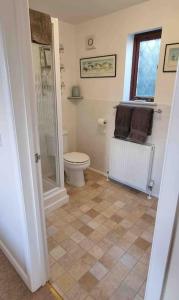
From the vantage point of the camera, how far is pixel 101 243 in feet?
5.77

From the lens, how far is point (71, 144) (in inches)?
130

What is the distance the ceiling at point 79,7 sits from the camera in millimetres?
2000

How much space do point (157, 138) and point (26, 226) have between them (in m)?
1.75

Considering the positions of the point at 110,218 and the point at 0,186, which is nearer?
the point at 0,186

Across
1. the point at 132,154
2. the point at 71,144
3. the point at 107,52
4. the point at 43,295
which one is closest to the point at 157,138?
the point at 132,154

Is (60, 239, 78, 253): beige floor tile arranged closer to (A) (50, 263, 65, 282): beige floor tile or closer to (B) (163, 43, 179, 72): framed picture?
(A) (50, 263, 65, 282): beige floor tile

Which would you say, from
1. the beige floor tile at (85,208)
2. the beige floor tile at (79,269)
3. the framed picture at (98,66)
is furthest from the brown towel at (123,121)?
the beige floor tile at (79,269)

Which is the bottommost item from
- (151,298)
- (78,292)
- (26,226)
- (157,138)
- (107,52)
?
(78,292)

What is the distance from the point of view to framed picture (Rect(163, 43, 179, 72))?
75.5 inches

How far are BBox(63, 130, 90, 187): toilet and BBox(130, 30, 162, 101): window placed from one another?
42.1 inches

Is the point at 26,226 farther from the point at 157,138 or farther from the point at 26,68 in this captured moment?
the point at 157,138

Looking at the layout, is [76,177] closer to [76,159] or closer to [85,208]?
[76,159]

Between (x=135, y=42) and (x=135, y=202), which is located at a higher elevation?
(x=135, y=42)

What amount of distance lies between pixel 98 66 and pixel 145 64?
25.2 inches
